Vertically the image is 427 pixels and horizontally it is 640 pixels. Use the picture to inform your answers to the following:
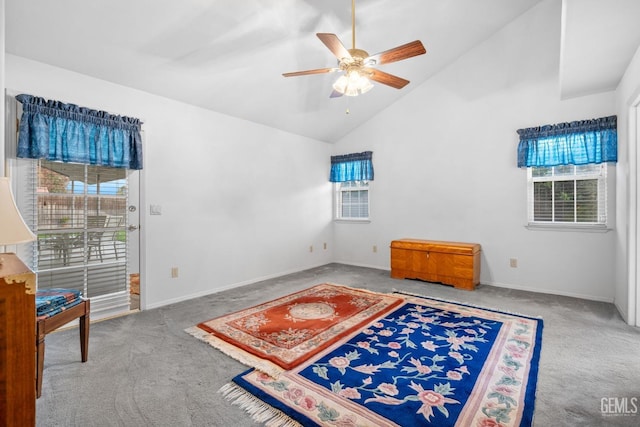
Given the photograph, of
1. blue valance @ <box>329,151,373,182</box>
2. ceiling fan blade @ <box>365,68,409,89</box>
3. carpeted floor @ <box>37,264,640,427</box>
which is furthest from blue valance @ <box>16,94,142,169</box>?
blue valance @ <box>329,151,373,182</box>

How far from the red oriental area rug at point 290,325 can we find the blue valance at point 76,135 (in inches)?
77.8

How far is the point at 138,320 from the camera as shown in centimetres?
320

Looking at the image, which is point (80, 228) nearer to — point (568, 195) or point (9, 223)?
point (9, 223)

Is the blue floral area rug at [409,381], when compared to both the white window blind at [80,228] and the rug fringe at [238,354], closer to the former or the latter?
the rug fringe at [238,354]

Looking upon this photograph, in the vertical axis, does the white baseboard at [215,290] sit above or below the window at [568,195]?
below

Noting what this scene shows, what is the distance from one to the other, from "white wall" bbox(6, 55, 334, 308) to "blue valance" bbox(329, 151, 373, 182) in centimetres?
53

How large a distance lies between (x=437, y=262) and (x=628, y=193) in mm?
2180

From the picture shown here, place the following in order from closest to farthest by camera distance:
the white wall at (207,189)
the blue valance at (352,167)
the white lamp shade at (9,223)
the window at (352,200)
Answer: the white lamp shade at (9,223), the white wall at (207,189), the blue valance at (352,167), the window at (352,200)

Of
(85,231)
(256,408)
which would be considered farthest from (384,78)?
(85,231)

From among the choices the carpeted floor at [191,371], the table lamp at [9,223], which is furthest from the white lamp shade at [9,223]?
the carpeted floor at [191,371]

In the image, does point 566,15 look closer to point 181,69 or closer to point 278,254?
point 181,69

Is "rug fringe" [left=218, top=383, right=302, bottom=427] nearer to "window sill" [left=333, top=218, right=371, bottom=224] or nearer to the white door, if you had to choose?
the white door

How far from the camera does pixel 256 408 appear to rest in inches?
70.7

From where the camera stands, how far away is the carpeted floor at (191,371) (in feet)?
5.68
